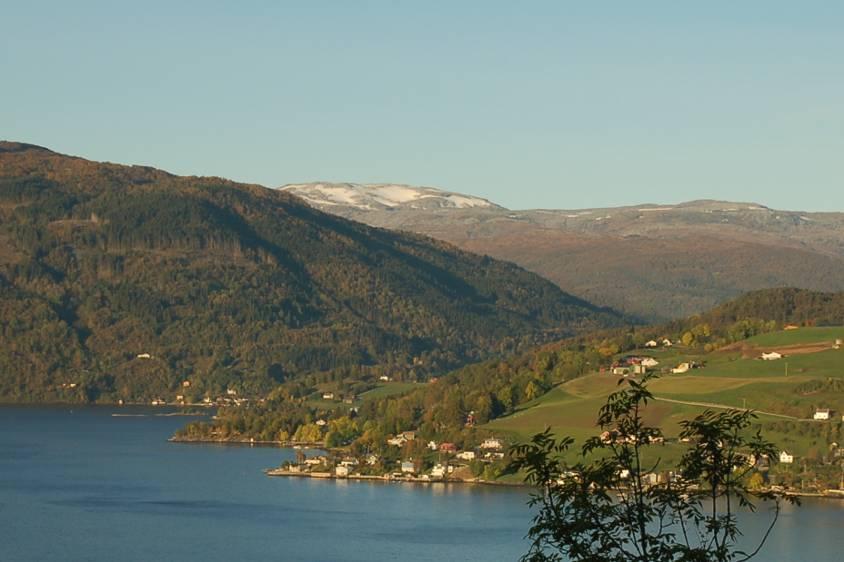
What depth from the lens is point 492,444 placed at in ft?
312

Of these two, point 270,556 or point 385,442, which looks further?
point 385,442

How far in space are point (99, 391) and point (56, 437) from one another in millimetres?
49090

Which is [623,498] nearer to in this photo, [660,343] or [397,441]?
[397,441]

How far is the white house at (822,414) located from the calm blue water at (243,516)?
1215 centimetres

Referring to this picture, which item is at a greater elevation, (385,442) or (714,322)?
(714,322)

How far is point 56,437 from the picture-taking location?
415 ft

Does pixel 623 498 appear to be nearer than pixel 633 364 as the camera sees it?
Yes

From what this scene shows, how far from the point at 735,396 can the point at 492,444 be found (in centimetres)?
1180

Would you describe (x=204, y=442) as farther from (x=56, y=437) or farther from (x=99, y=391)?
(x=99, y=391)

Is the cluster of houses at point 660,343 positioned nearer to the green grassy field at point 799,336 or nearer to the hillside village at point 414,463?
the green grassy field at point 799,336

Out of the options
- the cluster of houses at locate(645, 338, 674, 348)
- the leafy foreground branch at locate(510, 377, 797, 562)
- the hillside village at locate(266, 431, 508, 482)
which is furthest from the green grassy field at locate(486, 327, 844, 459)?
the leafy foreground branch at locate(510, 377, 797, 562)

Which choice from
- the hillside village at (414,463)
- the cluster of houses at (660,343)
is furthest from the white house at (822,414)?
the cluster of houses at (660,343)

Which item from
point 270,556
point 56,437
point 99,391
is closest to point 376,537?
point 270,556

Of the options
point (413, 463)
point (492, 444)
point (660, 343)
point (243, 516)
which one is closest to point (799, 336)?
point (660, 343)
